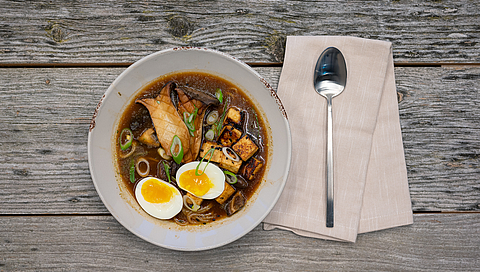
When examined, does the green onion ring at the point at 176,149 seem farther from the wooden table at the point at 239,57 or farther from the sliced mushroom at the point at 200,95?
the wooden table at the point at 239,57

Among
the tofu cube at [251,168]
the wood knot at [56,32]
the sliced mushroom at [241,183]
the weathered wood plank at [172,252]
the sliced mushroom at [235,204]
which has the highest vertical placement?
the wood knot at [56,32]

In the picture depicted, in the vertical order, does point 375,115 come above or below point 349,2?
below

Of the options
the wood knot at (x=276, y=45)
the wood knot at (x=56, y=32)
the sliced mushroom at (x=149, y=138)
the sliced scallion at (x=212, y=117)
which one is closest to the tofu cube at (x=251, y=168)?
the sliced scallion at (x=212, y=117)

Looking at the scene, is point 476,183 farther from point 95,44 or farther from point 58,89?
point 58,89

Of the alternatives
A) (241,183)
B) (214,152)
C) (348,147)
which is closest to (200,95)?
(214,152)

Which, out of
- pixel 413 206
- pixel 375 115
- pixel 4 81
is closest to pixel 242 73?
pixel 375 115

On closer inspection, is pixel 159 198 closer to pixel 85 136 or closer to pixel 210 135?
pixel 210 135
